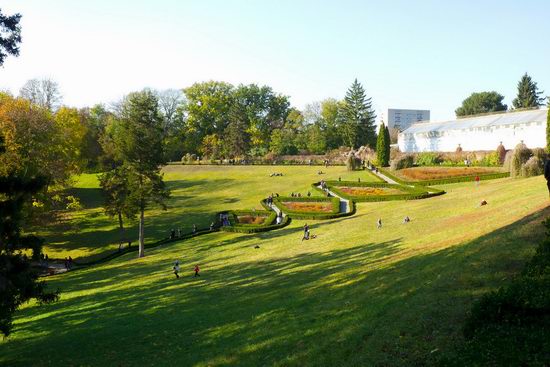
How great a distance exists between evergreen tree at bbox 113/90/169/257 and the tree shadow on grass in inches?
599

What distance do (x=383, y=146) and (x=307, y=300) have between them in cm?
5600

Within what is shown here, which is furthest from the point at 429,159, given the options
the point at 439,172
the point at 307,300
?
the point at 307,300

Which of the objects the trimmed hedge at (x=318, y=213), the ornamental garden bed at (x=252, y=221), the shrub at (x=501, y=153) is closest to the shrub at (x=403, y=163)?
the shrub at (x=501, y=153)

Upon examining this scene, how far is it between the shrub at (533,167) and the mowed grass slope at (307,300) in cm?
993

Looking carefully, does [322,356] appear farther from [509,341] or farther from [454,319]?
[509,341]

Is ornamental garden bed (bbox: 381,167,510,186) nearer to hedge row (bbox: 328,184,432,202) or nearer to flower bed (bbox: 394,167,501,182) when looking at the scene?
flower bed (bbox: 394,167,501,182)

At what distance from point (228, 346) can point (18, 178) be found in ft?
34.8

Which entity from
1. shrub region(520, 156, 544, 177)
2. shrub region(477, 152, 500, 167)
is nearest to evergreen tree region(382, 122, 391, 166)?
shrub region(477, 152, 500, 167)

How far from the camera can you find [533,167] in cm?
4041

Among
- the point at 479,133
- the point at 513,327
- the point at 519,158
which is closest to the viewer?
the point at 513,327

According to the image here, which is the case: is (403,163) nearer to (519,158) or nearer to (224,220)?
(519,158)

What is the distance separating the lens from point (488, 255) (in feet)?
51.8

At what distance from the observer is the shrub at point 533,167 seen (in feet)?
131

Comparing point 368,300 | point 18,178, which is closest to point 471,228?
point 368,300
